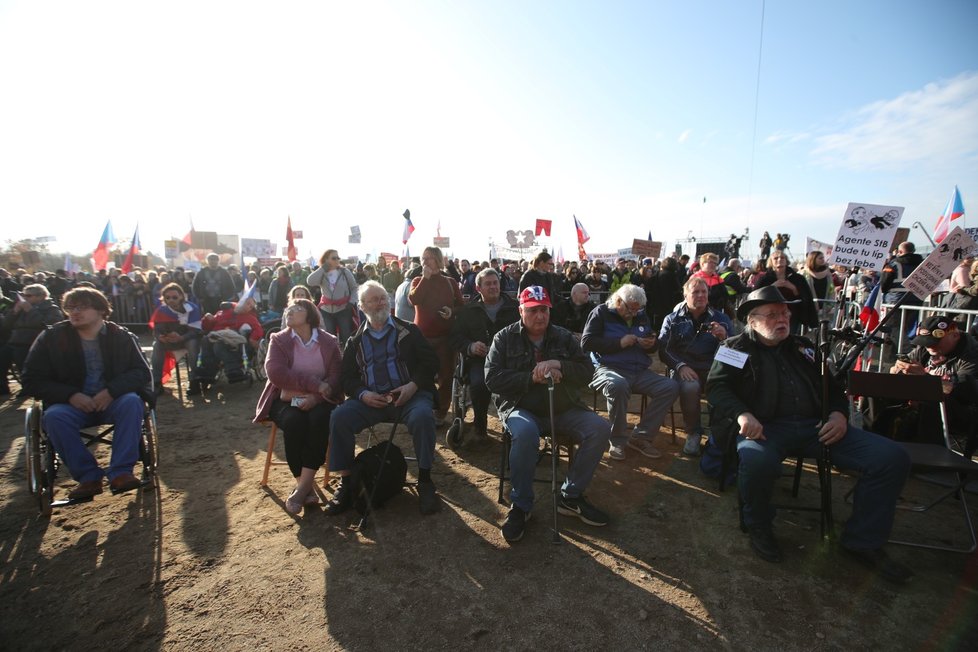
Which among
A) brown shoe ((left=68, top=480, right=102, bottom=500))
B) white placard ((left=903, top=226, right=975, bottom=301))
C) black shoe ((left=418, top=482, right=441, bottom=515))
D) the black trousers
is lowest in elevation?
black shoe ((left=418, top=482, right=441, bottom=515))

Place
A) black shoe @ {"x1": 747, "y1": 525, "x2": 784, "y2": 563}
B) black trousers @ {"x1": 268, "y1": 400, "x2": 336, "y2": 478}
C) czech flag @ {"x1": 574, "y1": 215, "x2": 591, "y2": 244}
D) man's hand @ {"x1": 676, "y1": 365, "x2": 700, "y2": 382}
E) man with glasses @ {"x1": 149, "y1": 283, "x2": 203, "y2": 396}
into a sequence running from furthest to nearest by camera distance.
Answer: czech flag @ {"x1": 574, "y1": 215, "x2": 591, "y2": 244}
man with glasses @ {"x1": 149, "y1": 283, "x2": 203, "y2": 396}
man's hand @ {"x1": 676, "y1": 365, "x2": 700, "y2": 382}
black trousers @ {"x1": 268, "y1": 400, "x2": 336, "y2": 478}
black shoe @ {"x1": 747, "y1": 525, "x2": 784, "y2": 563}

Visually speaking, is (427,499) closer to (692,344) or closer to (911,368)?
(692,344)

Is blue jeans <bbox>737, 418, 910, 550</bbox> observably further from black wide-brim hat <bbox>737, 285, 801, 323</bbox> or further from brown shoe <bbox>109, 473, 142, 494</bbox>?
brown shoe <bbox>109, 473, 142, 494</bbox>

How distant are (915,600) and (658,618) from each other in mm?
1533

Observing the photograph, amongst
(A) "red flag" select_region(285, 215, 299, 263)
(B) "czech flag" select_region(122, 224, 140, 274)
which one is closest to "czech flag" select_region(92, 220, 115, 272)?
(B) "czech flag" select_region(122, 224, 140, 274)

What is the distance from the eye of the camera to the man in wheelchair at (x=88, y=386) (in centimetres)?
352

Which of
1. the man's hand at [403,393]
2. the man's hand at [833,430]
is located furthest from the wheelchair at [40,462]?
the man's hand at [833,430]

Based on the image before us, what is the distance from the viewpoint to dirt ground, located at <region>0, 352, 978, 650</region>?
7.99ft

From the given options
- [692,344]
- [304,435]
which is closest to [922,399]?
[692,344]

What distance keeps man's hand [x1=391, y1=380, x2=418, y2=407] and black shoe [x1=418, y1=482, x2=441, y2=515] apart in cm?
70

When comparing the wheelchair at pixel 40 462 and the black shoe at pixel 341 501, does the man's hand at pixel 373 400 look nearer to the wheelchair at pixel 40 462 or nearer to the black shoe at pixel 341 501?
the black shoe at pixel 341 501

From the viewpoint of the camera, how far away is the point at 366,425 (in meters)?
3.79

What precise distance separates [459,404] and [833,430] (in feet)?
11.5

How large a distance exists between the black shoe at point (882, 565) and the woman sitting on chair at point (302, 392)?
3886mm
